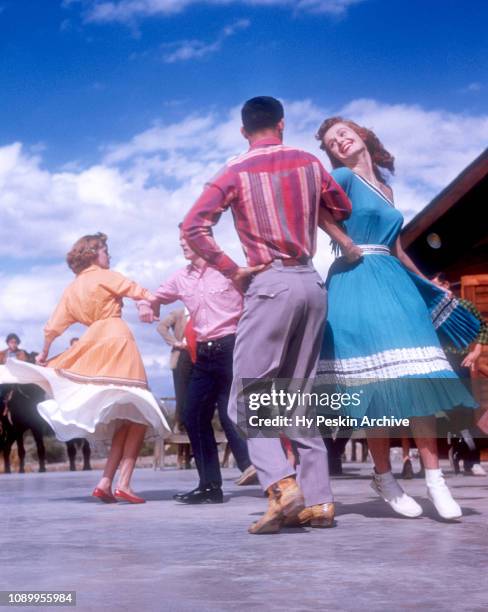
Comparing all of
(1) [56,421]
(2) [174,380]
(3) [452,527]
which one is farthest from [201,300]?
(2) [174,380]

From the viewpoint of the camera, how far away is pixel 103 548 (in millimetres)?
3621

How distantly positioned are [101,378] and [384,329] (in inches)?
96.9

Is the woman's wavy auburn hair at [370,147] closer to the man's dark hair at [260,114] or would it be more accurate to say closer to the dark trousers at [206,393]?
the man's dark hair at [260,114]

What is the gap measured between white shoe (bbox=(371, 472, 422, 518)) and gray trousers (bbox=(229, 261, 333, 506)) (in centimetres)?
43

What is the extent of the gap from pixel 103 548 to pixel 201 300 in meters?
2.75

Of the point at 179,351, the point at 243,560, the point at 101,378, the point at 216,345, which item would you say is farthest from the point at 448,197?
the point at 243,560

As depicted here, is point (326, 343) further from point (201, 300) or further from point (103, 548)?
point (201, 300)

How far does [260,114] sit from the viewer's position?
14.2 ft

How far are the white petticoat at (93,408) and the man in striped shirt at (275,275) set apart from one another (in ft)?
7.10

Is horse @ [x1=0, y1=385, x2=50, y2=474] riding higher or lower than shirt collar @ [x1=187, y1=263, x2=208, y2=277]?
lower

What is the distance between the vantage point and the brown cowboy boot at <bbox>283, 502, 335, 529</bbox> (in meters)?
4.08

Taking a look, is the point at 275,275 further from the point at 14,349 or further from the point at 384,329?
the point at 14,349

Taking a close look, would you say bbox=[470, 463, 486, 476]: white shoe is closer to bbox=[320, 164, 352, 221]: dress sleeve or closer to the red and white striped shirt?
bbox=[320, 164, 352, 221]: dress sleeve

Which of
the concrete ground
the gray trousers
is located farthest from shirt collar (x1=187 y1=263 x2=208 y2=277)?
the gray trousers
